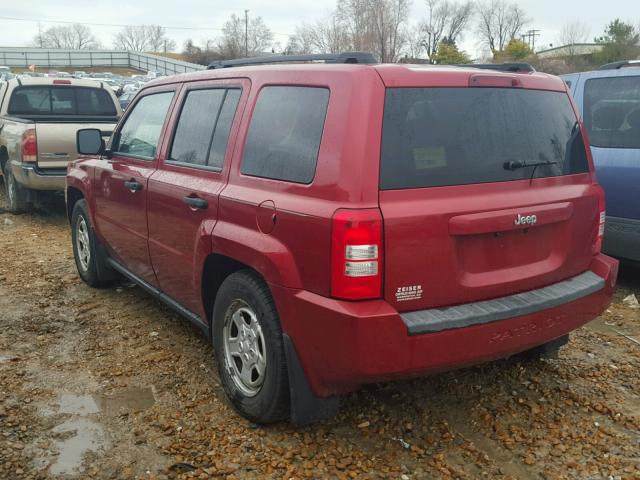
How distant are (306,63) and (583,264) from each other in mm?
1814

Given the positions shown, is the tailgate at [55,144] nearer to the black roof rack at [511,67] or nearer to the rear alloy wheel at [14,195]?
the rear alloy wheel at [14,195]

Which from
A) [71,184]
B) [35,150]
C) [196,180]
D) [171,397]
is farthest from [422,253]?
[35,150]

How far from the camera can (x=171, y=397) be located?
148 inches

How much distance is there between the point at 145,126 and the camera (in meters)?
4.66

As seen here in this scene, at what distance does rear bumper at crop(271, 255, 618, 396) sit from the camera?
271 cm

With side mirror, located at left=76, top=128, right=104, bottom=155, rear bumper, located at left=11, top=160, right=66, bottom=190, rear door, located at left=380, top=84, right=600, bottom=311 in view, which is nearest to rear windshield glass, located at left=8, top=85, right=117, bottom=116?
rear bumper, located at left=11, top=160, right=66, bottom=190

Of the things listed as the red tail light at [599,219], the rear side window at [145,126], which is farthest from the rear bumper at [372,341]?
the rear side window at [145,126]

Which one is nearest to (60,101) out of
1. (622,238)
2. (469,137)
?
(622,238)

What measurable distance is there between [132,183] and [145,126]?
47 cm

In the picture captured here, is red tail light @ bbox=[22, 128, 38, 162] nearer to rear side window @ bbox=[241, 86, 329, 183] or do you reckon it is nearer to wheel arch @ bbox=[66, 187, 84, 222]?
wheel arch @ bbox=[66, 187, 84, 222]

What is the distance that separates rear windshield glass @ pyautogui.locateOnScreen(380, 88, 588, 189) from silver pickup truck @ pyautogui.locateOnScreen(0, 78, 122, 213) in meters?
5.10

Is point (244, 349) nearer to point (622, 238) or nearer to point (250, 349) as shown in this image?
point (250, 349)

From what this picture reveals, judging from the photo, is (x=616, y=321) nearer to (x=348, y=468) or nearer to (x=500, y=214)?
(x=500, y=214)

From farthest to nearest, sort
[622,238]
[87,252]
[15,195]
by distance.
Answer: [15,195] < [87,252] < [622,238]
